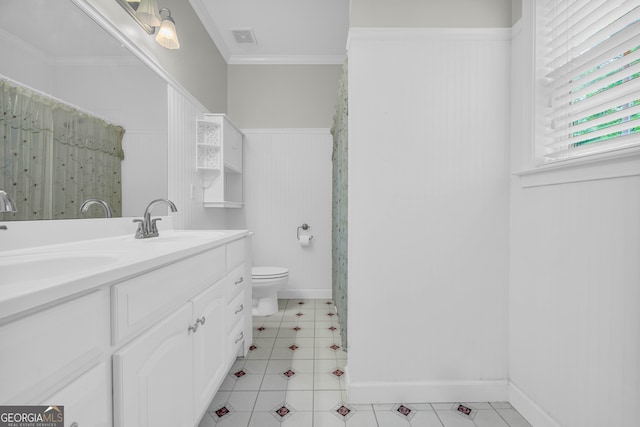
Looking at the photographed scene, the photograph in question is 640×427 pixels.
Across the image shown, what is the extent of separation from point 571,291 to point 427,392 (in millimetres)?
823

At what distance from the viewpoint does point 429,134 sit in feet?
4.83

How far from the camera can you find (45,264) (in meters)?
0.87

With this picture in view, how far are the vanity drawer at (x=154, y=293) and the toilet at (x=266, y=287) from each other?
1253 mm

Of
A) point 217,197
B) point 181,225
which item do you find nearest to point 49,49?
point 181,225

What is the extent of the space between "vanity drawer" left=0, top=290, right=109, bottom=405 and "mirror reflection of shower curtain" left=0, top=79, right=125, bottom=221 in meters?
0.63

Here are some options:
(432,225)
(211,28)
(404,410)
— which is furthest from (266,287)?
(211,28)

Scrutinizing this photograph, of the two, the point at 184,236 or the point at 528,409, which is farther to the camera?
the point at 184,236

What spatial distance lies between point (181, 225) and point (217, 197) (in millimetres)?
466

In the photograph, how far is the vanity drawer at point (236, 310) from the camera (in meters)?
1.51

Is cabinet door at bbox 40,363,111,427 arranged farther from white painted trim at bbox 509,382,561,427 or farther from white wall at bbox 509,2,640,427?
white painted trim at bbox 509,382,561,427

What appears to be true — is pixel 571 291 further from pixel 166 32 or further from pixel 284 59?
pixel 284 59

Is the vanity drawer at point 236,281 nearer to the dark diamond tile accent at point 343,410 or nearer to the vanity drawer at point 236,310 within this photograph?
the vanity drawer at point 236,310

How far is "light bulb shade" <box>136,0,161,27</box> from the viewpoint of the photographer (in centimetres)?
155

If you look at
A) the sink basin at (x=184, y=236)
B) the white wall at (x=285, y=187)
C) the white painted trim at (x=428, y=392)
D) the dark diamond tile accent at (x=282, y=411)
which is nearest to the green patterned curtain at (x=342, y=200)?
the white painted trim at (x=428, y=392)
